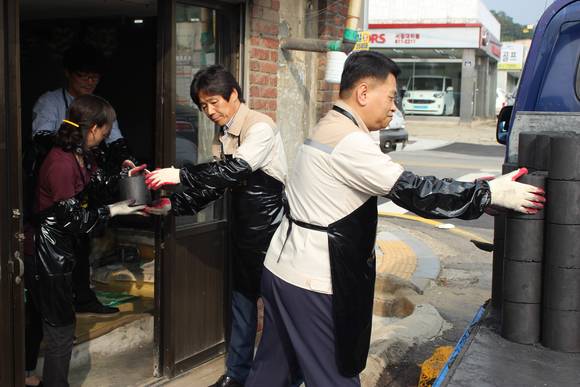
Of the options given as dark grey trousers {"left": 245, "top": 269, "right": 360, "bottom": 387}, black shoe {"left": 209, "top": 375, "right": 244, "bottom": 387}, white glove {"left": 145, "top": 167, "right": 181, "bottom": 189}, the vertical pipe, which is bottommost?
black shoe {"left": 209, "top": 375, "right": 244, "bottom": 387}

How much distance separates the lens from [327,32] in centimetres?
567

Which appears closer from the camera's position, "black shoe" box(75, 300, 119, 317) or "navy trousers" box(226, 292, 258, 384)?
"navy trousers" box(226, 292, 258, 384)

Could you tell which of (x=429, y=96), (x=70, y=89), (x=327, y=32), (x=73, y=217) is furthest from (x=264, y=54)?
(x=429, y=96)

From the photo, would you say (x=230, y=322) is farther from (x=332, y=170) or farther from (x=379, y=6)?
(x=379, y=6)

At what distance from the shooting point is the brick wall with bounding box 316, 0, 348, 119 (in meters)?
5.65

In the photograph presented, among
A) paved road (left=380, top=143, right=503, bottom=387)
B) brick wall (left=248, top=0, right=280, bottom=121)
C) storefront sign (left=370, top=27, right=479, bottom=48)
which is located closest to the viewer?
brick wall (left=248, top=0, right=280, bottom=121)

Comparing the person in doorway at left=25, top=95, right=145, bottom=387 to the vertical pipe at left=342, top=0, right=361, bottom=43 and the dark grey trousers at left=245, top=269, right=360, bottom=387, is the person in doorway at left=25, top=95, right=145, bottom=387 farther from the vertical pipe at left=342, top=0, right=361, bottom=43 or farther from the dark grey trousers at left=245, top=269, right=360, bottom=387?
the vertical pipe at left=342, top=0, right=361, bottom=43

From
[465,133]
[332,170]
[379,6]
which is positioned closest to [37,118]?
[332,170]

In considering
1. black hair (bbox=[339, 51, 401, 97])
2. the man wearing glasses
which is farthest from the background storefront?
black hair (bbox=[339, 51, 401, 97])

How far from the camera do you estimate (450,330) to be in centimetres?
606

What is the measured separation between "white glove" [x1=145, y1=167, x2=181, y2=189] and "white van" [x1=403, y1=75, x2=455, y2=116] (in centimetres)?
3130

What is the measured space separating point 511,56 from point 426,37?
720 inches

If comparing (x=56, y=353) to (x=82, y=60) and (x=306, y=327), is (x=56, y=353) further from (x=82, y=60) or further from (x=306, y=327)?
(x=82, y=60)

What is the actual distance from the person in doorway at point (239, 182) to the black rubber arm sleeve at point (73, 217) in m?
0.36
